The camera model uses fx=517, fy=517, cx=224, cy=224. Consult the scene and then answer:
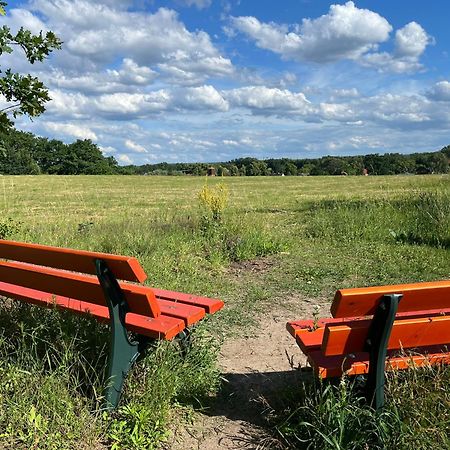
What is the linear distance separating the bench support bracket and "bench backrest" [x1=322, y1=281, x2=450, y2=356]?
122 centimetres

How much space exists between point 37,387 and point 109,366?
1.49ft

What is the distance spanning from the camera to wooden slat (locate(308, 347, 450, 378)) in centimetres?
281

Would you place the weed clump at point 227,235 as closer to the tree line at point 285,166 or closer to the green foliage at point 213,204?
the green foliage at point 213,204

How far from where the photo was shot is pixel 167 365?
334cm

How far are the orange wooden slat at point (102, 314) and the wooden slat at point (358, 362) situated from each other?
0.86 metres

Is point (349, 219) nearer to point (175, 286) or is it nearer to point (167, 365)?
point (175, 286)

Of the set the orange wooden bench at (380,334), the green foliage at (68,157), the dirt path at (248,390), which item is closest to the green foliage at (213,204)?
the dirt path at (248,390)

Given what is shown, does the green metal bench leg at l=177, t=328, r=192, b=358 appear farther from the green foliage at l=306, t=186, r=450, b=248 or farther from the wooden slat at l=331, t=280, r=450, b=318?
the green foliage at l=306, t=186, r=450, b=248

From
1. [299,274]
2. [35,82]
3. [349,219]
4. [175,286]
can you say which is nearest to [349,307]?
[35,82]

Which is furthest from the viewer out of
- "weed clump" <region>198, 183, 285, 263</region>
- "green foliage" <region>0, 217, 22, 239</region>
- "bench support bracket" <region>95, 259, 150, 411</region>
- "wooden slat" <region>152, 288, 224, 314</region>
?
"weed clump" <region>198, 183, 285, 263</region>

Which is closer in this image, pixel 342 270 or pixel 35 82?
pixel 35 82

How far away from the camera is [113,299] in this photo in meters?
3.04

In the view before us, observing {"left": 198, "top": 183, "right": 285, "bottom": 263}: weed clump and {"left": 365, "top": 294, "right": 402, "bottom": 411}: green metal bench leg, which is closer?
{"left": 365, "top": 294, "right": 402, "bottom": 411}: green metal bench leg

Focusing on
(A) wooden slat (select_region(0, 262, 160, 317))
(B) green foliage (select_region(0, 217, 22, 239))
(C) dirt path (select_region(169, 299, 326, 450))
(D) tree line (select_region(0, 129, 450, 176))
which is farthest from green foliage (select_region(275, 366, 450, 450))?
(D) tree line (select_region(0, 129, 450, 176))
